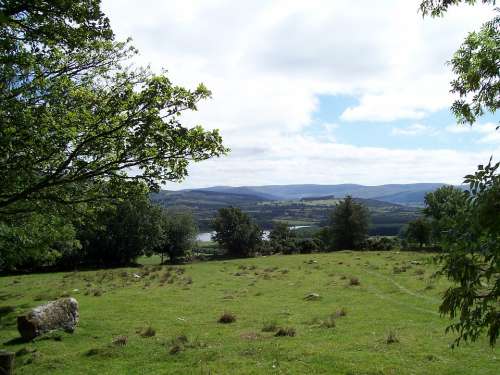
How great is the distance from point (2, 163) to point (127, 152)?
9.39 ft

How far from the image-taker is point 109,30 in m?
9.67

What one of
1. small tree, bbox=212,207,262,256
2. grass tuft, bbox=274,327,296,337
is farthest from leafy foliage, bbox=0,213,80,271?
small tree, bbox=212,207,262,256

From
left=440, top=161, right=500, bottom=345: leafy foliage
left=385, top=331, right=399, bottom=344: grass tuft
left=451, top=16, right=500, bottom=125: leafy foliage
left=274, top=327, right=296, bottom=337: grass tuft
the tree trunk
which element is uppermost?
left=451, top=16, right=500, bottom=125: leafy foliage

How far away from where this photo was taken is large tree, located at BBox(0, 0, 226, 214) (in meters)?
9.34

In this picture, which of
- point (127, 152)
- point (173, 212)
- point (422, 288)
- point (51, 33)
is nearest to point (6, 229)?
point (127, 152)

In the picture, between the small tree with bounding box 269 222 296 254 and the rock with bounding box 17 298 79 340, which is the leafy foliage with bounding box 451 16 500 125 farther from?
the small tree with bounding box 269 222 296 254

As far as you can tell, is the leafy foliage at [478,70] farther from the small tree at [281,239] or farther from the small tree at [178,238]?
the small tree at [281,239]

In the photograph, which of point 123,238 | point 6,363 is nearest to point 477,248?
point 6,363

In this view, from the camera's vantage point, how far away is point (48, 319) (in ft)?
61.9

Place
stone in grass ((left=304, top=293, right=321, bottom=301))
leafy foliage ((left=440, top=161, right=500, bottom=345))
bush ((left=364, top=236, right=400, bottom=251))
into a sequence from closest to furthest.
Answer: leafy foliage ((left=440, top=161, right=500, bottom=345)), stone in grass ((left=304, top=293, right=321, bottom=301)), bush ((left=364, top=236, right=400, bottom=251))

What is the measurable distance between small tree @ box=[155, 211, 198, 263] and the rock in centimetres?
6178

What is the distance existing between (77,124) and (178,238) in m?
74.6

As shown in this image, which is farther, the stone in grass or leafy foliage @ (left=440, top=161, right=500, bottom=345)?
the stone in grass

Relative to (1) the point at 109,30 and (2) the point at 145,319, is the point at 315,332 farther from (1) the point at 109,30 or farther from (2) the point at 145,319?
(1) the point at 109,30
